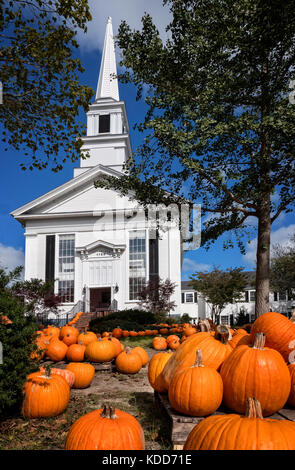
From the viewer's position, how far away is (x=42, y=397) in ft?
14.0

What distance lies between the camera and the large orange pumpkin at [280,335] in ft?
12.3

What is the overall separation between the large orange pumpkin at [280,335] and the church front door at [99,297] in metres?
18.8

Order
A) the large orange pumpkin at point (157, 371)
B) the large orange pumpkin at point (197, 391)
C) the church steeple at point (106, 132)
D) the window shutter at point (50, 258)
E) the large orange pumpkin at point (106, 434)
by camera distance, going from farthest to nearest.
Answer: the church steeple at point (106, 132), the window shutter at point (50, 258), the large orange pumpkin at point (157, 371), the large orange pumpkin at point (197, 391), the large orange pumpkin at point (106, 434)

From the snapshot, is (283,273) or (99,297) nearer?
(99,297)

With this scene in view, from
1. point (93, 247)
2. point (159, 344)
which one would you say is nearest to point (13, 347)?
point (159, 344)

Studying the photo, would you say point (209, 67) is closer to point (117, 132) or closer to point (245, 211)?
point (245, 211)

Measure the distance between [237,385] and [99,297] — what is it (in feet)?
67.8

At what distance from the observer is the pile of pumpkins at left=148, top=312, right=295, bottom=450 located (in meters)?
2.07

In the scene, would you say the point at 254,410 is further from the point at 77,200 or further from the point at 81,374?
the point at 77,200

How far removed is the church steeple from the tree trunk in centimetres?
1651

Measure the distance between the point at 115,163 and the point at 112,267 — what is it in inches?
346

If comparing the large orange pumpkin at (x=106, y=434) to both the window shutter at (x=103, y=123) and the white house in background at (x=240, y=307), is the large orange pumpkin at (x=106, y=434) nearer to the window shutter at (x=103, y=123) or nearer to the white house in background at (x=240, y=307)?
the window shutter at (x=103, y=123)

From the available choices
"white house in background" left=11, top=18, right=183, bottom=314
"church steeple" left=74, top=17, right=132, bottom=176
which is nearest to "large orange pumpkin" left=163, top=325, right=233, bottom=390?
"white house in background" left=11, top=18, right=183, bottom=314

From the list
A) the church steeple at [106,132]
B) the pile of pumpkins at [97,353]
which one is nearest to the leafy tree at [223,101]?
the pile of pumpkins at [97,353]
